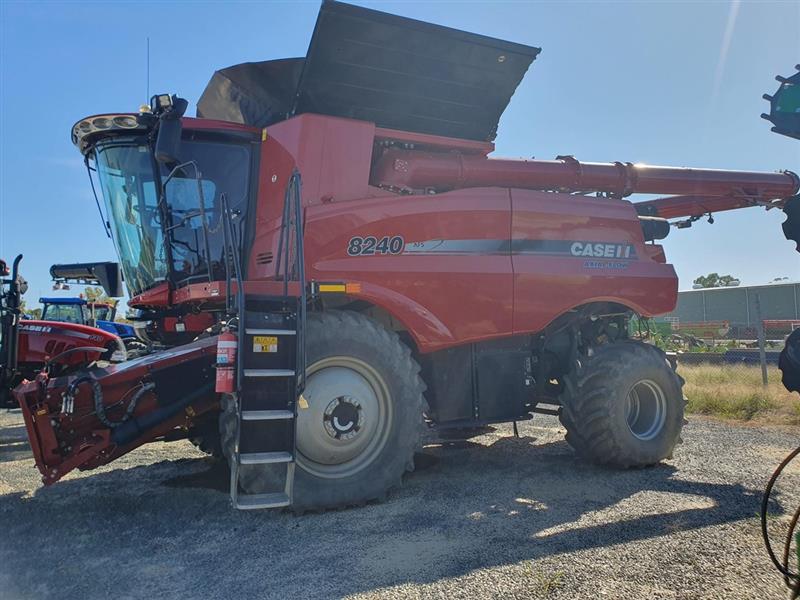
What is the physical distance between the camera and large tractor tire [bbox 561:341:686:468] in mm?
5988

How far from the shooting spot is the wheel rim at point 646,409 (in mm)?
6438

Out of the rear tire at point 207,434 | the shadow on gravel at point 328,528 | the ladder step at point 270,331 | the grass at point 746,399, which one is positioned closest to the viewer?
the shadow on gravel at point 328,528

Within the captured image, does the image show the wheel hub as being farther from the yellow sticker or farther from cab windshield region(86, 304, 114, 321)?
cab windshield region(86, 304, 114, 321)

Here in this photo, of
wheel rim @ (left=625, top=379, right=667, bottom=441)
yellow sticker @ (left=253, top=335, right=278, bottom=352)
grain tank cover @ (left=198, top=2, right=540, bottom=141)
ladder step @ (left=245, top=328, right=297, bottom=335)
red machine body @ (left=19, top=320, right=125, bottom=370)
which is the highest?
grain tank cover @ (left=198, top=2, right=540, bottom=141)

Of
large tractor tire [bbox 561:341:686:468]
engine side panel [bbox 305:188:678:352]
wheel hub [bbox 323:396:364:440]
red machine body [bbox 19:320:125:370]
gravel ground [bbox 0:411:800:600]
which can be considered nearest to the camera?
gravel ground [bbox 0:411:800:600]

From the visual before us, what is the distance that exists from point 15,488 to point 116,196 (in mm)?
2848

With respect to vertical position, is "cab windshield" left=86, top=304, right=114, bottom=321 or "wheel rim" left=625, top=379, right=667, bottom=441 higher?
"cab windshield" left=86, top=304, right=114, bottom=321

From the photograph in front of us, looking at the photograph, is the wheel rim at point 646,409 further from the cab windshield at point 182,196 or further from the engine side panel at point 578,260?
the cab windshield at point 182,196

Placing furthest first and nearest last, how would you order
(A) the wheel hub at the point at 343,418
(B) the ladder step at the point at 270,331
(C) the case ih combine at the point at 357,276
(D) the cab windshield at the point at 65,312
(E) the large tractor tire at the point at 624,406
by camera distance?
(D) the cab windshield at the point at 65,312 < (E) the large tractor tire at the point at 624,406 < (A) the wheel hub at the point at 343,418 < (C) the case ih combine at the point at 357,276 < (B) the ladder step at the point at 270,331

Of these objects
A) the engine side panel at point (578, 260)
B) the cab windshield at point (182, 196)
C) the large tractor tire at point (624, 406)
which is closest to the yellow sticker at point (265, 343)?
the cab windshield at point (182, 196)

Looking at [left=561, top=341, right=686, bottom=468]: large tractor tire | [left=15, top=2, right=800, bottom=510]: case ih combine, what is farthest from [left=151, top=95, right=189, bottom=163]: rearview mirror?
[left=561, top=341, right=686, bottom=468]: large tractor tire

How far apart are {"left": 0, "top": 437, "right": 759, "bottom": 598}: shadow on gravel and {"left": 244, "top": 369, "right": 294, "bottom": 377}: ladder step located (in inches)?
42.6

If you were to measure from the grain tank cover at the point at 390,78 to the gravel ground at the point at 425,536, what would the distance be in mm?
3472

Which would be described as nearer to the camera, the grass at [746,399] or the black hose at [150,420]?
the black hose at [150,420]
